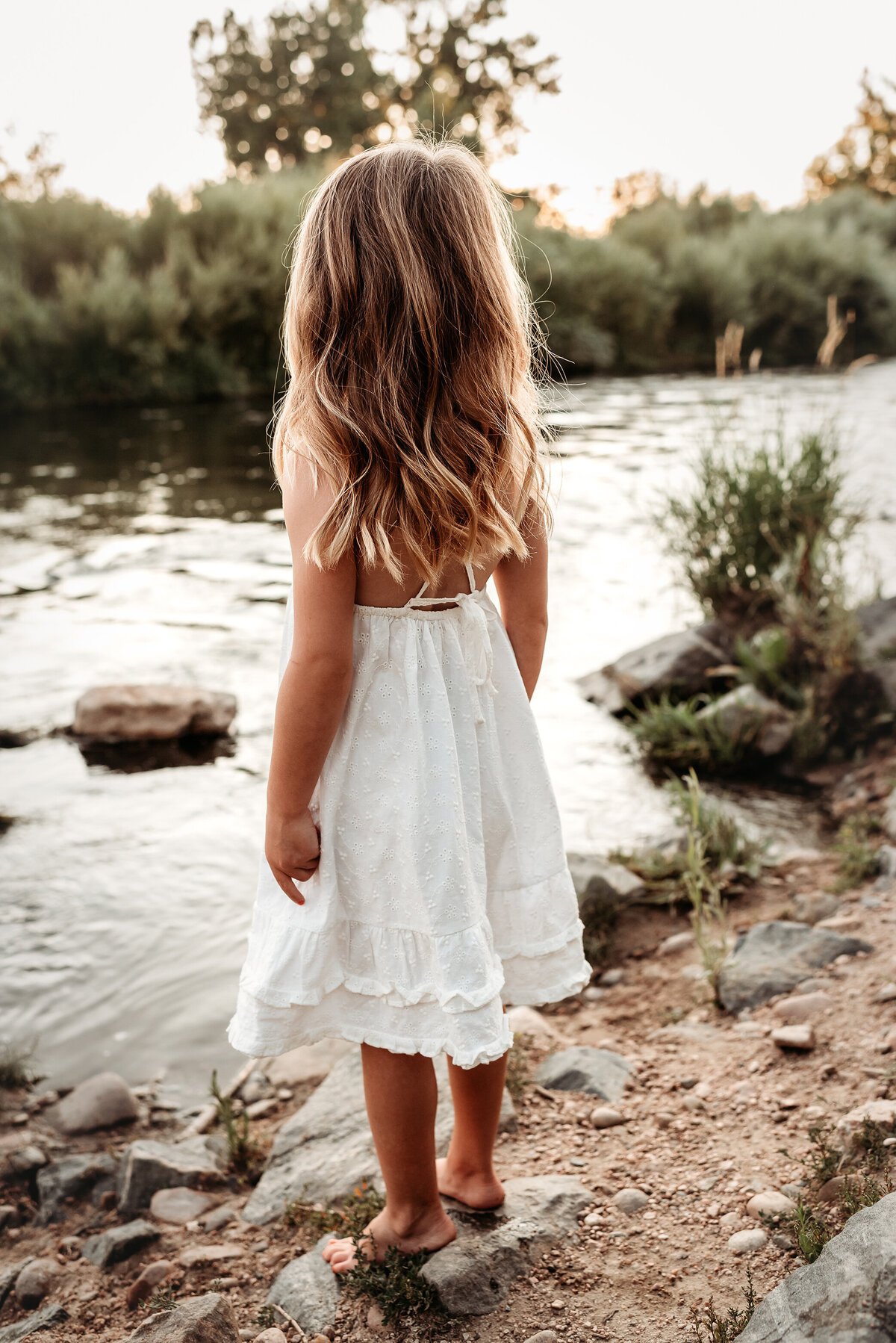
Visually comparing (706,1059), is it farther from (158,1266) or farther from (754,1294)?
(158,1266)

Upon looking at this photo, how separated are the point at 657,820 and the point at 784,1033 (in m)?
1.71

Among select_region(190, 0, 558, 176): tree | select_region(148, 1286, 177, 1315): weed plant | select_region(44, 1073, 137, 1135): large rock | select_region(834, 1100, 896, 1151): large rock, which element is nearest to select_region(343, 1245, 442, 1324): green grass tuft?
select_region(148, 1286, 177, 1315): weed plant

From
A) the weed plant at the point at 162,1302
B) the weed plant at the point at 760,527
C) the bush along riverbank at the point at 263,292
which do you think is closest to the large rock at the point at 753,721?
the weed plant at the point at 760,527

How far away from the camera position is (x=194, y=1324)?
4.87ft

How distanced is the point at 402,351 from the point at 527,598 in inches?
18.8

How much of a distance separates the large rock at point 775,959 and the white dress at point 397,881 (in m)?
1.14

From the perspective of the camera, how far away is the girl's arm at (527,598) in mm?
1694

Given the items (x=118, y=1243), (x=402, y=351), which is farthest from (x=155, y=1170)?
(x=402, y=351)

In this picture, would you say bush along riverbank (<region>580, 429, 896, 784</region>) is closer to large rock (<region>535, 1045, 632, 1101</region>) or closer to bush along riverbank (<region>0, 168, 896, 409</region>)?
large rock (<region>535, 1045, 632, 1101</region>)

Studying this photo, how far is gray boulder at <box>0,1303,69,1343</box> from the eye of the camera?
5.56 ft

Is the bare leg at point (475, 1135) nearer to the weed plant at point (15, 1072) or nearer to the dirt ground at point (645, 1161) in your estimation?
the dirt ground at point (645, 1161)

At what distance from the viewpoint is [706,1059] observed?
2240 mm

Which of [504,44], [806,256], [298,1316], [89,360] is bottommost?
[298,1316]

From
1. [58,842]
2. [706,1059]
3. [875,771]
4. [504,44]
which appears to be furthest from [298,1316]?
[504,44]
